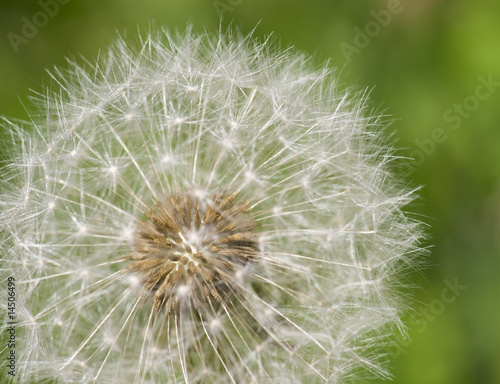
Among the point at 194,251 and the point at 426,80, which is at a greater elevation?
the point at 426,80

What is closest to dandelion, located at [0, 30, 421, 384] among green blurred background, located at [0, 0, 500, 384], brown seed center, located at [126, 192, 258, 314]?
brown seed center, located at [126, 192, 258, 314]

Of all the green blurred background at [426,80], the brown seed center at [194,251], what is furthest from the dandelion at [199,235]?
the green blurred background at [426,80]

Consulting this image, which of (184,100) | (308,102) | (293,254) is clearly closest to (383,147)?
(308,102)

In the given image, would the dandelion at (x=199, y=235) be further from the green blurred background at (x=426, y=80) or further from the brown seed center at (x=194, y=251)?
the green blurred background at (x=426, y=80)

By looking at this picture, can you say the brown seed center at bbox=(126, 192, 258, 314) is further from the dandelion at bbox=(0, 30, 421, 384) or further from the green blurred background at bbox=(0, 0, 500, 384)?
the green blurred background at bbox=(0, 0, 500, 384)

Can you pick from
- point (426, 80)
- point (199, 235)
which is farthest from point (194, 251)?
point (426, 80)

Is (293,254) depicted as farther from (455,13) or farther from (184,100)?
(455,13)

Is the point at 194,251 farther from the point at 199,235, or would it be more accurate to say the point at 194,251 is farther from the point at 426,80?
the point at 426,80
